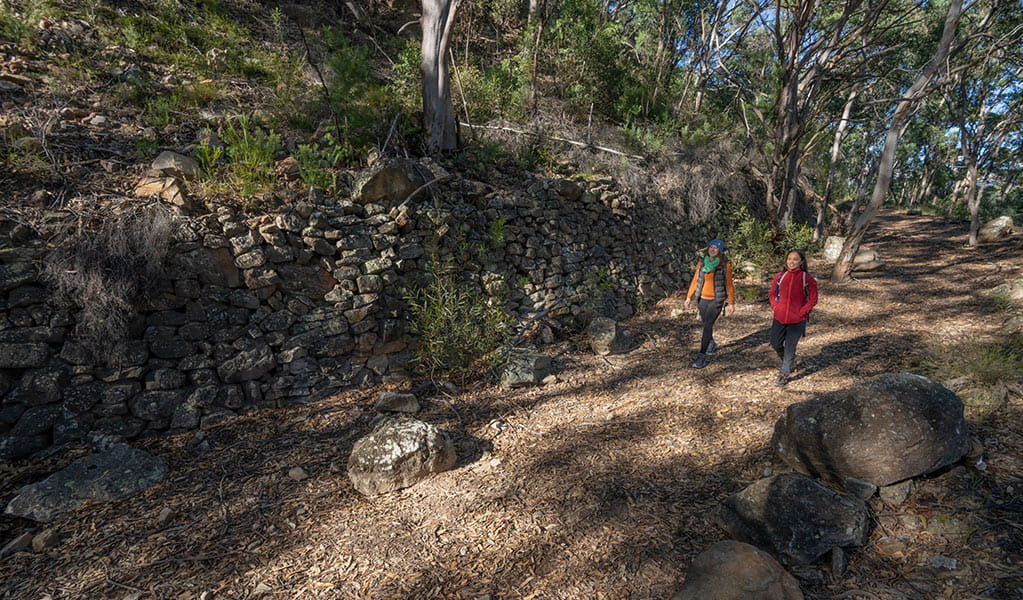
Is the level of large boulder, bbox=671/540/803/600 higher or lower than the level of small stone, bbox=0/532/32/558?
higher

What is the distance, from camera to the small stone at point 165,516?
2.79m

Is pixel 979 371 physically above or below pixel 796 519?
above

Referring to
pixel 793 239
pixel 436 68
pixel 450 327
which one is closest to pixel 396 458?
pixel 450 327

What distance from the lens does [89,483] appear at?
2.98 metres

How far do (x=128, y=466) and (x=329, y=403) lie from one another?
1524 mm

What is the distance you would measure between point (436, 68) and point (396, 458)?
5.38 m

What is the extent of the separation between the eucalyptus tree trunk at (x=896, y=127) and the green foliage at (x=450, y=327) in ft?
23.1

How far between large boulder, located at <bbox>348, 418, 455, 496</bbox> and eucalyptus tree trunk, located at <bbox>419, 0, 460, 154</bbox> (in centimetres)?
414

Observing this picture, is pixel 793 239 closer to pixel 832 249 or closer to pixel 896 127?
pixel 832 249

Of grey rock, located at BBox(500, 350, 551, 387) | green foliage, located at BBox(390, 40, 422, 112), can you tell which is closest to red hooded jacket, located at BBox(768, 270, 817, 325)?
grey rock, located at BBox(500, 350, 551, 387)

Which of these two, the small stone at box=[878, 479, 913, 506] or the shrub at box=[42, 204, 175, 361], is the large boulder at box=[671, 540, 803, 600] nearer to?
the small stone at box=[878, 479, 913, 506]

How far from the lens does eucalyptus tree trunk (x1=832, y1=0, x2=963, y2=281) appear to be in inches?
247

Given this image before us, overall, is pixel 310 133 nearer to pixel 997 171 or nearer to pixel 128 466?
pixel 128 466

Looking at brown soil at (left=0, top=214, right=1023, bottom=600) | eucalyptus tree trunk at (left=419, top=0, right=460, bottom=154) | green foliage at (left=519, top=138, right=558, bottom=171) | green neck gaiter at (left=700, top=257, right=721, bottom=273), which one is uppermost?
eucalyptus tree trunk at (left=419, top=0, right=460, bottom=154)
